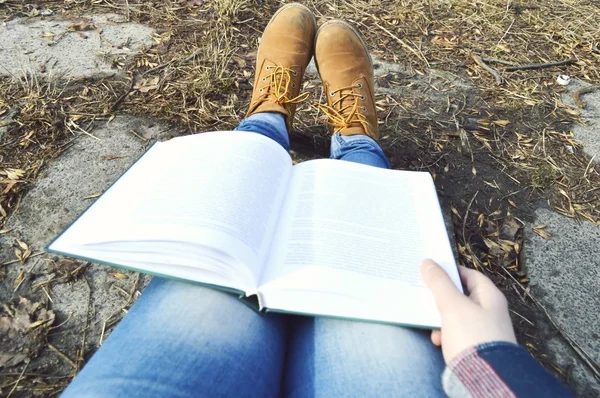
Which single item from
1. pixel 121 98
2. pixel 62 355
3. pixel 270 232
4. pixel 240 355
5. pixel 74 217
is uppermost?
pixel 270 232

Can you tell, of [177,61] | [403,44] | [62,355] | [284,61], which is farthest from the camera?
[403,44]

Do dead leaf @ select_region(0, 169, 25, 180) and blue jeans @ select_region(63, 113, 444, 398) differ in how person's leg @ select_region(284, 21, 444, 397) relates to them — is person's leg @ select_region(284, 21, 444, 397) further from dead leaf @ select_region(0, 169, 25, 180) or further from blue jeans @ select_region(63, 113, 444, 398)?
dead leaf @ select_region(0, 169, 25, 180)

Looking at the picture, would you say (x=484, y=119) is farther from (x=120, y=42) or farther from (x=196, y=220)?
(x=120, y=42)

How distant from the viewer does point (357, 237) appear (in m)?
0.97

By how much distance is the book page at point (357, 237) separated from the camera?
87 cm

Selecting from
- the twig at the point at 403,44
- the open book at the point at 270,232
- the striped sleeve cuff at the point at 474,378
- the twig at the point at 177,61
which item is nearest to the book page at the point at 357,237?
the open book at the point at 270,232

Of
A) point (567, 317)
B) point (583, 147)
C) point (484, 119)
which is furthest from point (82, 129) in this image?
point (583, 147)

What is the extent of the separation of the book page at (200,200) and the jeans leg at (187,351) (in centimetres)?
14

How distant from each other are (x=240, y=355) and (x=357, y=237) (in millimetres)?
354

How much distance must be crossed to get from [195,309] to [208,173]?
0.32m

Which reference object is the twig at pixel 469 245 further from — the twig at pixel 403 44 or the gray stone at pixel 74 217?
the gray stone at pixel 74 217

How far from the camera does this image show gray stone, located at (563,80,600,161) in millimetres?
1917

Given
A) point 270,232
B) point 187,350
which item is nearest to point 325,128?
point 270,232

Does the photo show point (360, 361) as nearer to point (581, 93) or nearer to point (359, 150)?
point (359, 150)
